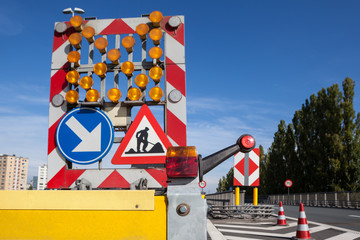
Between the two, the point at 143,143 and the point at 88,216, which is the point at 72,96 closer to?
the point at 143,143

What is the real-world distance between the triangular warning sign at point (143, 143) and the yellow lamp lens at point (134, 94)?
107 mm

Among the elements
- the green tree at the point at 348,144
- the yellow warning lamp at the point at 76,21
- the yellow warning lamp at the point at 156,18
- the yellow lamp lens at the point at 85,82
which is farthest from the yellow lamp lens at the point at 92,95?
the green tree at the point at 348,144

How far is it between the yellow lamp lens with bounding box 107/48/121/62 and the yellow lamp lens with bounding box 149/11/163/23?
47cm

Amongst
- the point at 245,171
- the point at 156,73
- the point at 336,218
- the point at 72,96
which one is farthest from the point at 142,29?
the point at 336,218

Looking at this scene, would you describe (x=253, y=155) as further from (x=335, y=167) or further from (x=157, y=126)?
(x=335, y=167)

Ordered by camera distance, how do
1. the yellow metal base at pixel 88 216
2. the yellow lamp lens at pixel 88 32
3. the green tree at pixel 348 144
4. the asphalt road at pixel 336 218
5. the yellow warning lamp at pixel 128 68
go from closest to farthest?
1. the yellow metal base at pixel 88 216
2. the yellow warning lamp at pixel 128 68
3. the yellow lamp lens at pixel 88 32
4. the asphalt road at pixel 336 218
5. the green tree at pixel 348 144

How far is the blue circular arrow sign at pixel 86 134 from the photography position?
11.0 feet

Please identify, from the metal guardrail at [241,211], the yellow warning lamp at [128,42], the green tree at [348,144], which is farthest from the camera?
the green tree at [348,144]

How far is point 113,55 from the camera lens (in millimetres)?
3473

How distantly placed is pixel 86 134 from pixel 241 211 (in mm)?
8134

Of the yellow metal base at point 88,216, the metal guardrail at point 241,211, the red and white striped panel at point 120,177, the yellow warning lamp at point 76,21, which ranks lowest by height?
the metal guardrail at point 241,211

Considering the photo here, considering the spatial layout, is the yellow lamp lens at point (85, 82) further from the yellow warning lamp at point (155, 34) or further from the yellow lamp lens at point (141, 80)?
the yellow warning lamp at point (155, 34)

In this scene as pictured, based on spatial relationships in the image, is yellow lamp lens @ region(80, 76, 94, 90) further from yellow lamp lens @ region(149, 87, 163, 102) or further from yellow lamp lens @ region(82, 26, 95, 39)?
yellow lamp lens @ region(149, 87, 163, 102)

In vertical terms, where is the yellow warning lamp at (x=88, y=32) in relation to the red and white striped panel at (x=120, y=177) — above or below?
above
